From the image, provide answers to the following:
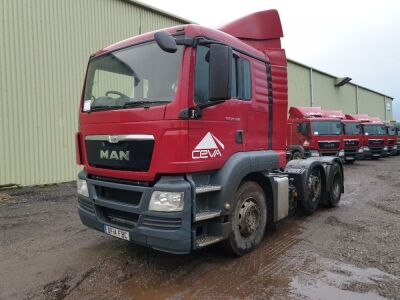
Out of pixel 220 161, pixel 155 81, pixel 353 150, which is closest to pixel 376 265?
pixel 220 161

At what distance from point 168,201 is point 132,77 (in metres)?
1.49

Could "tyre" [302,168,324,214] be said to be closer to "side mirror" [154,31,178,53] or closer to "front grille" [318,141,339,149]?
"side mirror" [154,31,178,53]

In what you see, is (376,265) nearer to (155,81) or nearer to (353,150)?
(155,81)

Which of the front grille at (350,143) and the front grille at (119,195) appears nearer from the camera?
the front grille at (119,195)

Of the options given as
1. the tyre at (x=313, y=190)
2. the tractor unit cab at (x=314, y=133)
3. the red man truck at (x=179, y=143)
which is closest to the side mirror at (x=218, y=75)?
the red man truck at (x=179, y=143)

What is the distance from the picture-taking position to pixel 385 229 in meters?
5.71

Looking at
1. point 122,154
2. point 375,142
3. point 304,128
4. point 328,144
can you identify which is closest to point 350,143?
point 328,144

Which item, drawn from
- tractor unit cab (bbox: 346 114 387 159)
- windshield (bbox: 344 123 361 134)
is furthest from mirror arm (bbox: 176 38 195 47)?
tractor unit cab (bbox: 346 114 387 159)

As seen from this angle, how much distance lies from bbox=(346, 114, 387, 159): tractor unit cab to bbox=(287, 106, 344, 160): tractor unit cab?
428cm

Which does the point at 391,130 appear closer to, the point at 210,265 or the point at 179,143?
the point at 210,265

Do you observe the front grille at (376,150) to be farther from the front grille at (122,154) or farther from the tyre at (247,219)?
the front grille at (122,154)

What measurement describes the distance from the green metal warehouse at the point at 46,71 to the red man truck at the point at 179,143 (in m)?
7.03

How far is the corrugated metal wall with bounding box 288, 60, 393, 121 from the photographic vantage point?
A: 83.2 ft

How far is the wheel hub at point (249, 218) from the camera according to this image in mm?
4387
